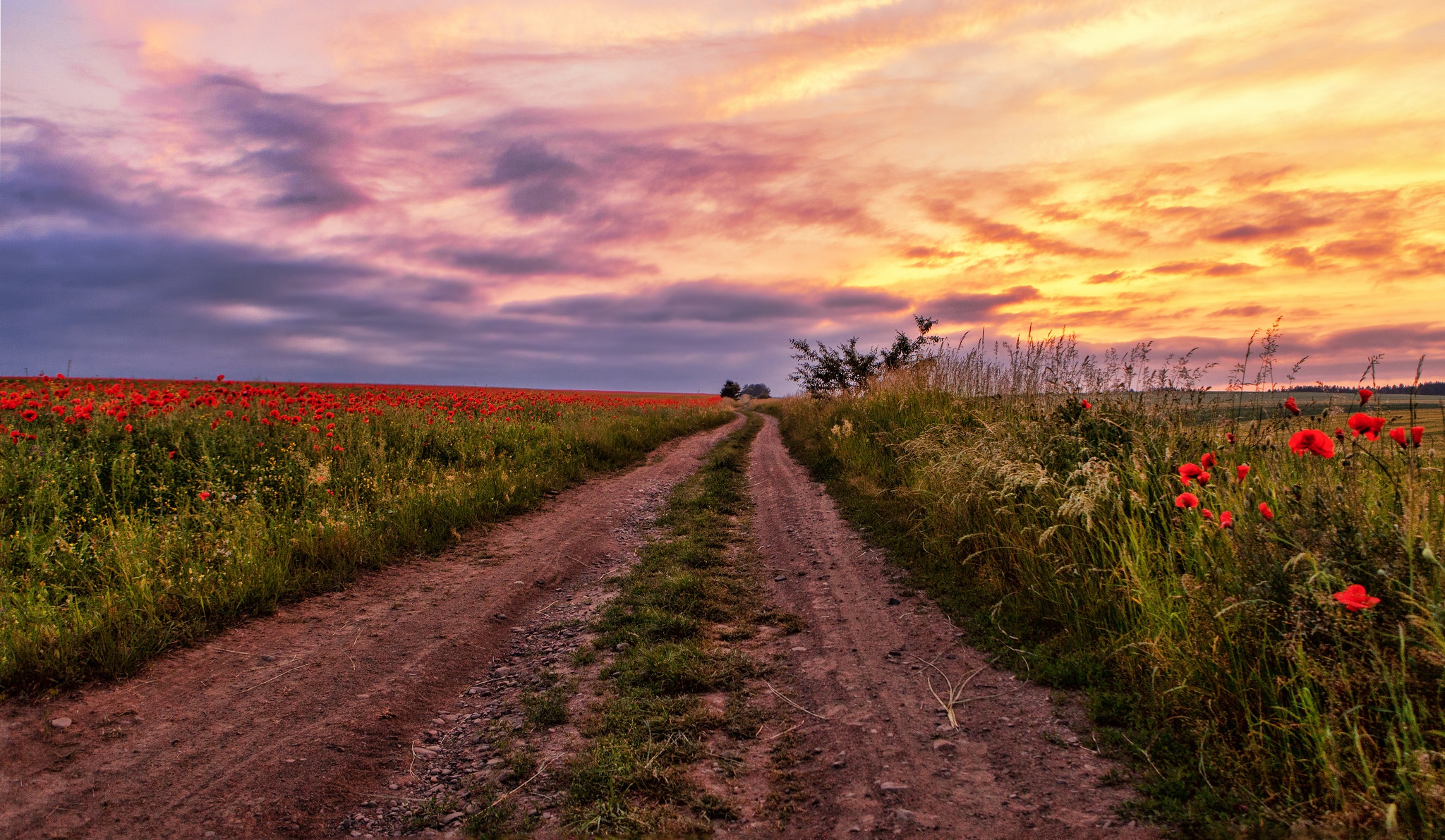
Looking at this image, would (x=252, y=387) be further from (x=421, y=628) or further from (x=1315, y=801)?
(x=1315, y=801)

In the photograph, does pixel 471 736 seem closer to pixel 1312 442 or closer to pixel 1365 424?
pixel 1312 442

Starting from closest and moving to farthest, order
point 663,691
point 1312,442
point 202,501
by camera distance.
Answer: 1. point 1312,442
2. point 663,691
3. point 202,501

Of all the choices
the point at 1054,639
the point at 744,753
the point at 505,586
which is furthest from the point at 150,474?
the point at 1054,639

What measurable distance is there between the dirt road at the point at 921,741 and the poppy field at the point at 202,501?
473cm

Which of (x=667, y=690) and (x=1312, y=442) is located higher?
(x=1312, y=442)

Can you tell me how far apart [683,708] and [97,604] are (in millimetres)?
4770

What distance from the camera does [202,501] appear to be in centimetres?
735

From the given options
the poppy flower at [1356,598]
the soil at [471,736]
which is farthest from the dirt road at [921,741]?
the poppy flower at [1356,598]

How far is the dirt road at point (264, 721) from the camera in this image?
312 centimetres

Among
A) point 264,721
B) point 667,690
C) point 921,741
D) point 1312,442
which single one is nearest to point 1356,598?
point 1312,442

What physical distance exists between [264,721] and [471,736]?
1.28 meters

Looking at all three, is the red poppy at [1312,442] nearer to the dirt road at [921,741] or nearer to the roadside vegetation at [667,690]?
the dirt road at [921,741]

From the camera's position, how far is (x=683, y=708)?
158 inches

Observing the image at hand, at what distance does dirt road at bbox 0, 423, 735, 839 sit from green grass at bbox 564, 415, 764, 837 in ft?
3.65
